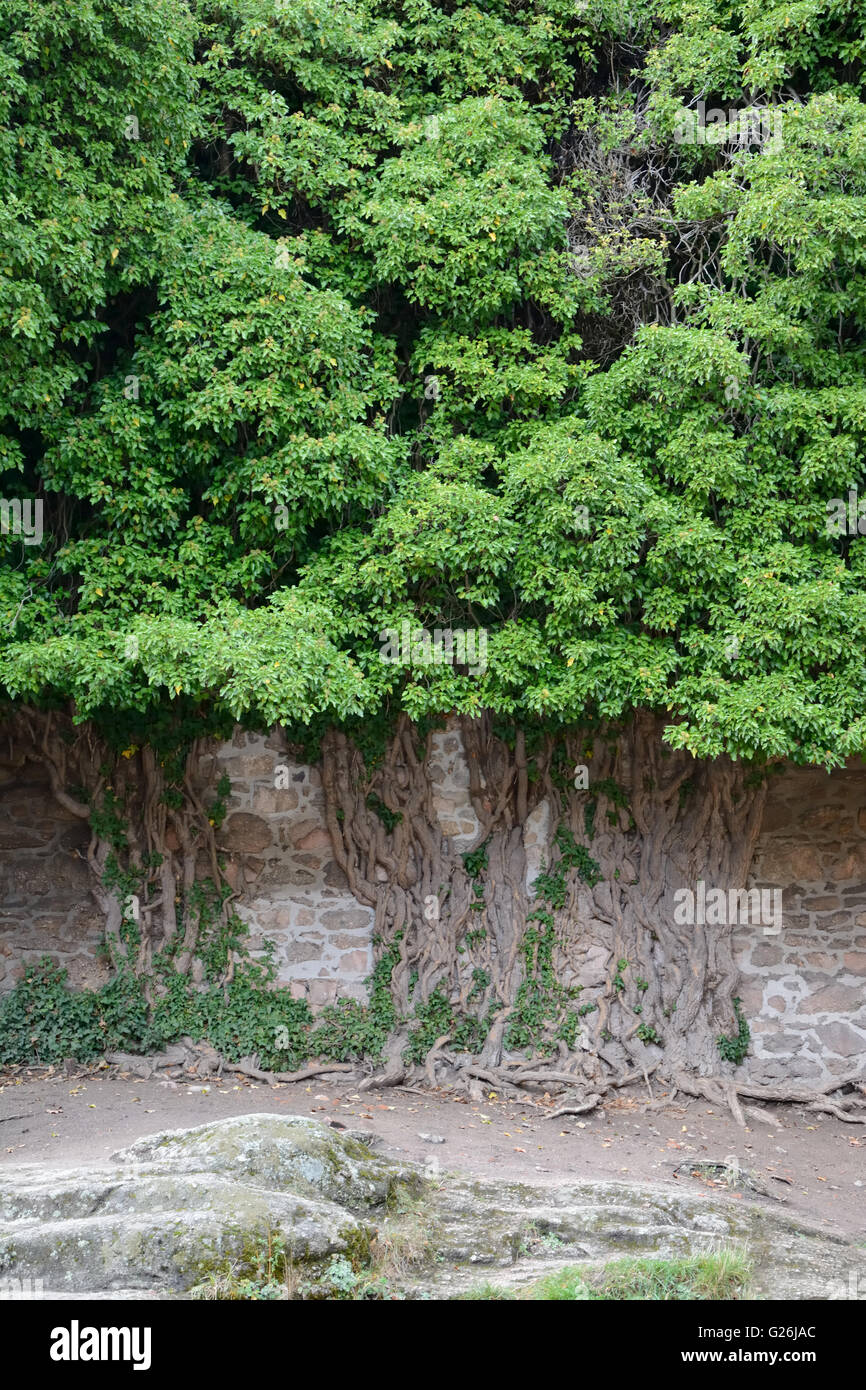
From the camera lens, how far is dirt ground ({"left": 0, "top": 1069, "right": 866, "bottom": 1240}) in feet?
22.5

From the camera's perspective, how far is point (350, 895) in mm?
9008

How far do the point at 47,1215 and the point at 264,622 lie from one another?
3749 millimetres

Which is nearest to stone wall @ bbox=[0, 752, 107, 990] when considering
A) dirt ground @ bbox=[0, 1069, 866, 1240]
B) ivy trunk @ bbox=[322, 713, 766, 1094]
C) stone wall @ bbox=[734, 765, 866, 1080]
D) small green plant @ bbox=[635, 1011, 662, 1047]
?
dirt ground @ bbox=[0, 1069, 866, 1240]

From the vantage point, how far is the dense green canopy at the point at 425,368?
712 cm

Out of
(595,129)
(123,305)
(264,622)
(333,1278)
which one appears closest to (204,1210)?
(333,1278)

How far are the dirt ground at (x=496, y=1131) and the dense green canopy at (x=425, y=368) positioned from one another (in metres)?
2.73

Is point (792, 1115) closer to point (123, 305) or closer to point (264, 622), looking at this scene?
point (264, 622)

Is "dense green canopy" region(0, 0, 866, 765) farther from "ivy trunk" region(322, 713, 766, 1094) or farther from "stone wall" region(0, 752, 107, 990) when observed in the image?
"stone wall" region(0, 752, 107, 990)

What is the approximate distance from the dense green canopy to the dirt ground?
2.73m

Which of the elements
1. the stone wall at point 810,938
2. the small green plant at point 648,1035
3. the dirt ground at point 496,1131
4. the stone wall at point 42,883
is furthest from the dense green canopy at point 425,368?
the dirt ground at point 496,1131

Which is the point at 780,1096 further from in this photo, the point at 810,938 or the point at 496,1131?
the point at 496,1131

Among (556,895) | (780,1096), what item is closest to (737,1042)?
(780,1096)

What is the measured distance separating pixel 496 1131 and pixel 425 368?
555 cm

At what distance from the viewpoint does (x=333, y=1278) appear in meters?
4.22
